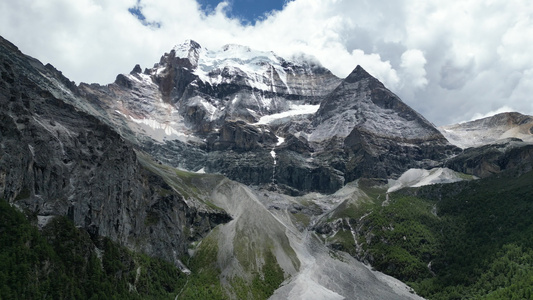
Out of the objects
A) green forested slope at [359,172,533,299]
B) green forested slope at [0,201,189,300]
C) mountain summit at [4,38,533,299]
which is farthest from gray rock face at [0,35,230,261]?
green forested slope at [359,172,533,299]

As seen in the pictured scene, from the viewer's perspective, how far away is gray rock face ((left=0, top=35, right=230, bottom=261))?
9669 centimetres

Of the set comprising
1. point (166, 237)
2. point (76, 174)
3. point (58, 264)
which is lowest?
point (58, 264)

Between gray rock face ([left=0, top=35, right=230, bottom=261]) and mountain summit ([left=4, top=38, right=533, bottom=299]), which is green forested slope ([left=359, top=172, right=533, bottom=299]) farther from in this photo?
gray rock face ([left=0, top=35, right=230, bottom=261])

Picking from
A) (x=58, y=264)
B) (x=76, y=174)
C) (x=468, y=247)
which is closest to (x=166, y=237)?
(x=76, y=174)

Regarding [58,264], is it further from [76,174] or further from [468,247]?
[468,247]

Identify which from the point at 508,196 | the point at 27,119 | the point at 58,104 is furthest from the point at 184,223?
the point at 508,196

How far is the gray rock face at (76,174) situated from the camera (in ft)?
317

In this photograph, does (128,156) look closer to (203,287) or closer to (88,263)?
(203,287)

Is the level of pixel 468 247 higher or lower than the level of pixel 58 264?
lower

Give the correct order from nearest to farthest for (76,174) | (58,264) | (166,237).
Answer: (58,264)
(76,174)
(166,237)

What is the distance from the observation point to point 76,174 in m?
115

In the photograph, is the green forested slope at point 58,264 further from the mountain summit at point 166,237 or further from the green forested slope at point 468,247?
the green forested slope at point 468,247

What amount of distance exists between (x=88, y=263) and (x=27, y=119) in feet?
142

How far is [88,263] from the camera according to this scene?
8819 centimetres
